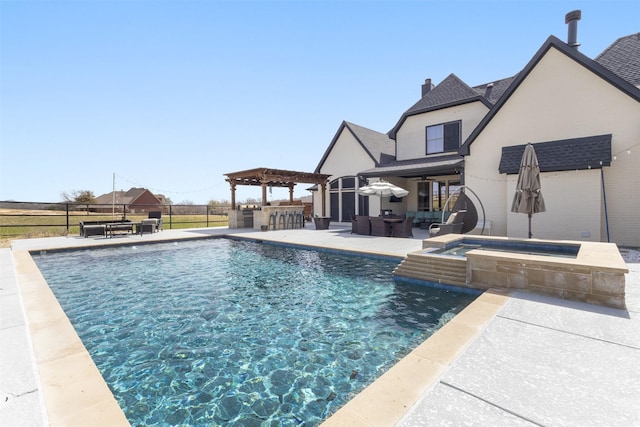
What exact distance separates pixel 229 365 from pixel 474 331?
2612mm

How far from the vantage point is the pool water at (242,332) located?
95.7 inches

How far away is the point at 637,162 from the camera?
8.54 meters

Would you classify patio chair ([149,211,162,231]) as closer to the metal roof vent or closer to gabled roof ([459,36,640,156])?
gabled roof ([459,36,640,156])

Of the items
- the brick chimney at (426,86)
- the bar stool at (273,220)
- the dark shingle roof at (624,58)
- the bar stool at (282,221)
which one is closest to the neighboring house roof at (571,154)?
the dark shingle roof at (624,58)

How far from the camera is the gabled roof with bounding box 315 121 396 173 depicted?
17688mm

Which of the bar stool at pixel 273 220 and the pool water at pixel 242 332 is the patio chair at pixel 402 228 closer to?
the pool water at pixel 242 332

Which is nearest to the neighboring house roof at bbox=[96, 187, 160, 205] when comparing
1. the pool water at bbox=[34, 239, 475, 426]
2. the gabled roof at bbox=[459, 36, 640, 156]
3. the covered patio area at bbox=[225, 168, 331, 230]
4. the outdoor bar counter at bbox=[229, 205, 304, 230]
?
the covered patio area at bbox=[225, 168, 331, 230]

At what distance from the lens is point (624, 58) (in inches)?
414

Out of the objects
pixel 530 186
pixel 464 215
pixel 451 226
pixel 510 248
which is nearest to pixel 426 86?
pixel 464 215

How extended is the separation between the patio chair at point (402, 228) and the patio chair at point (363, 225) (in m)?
1.19

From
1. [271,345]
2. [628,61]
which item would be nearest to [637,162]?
[628,61]

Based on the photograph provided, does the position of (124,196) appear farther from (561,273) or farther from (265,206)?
(561,273)

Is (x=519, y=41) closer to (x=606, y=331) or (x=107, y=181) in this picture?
(x=606, y=331)

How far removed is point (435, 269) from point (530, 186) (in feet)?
12.2
